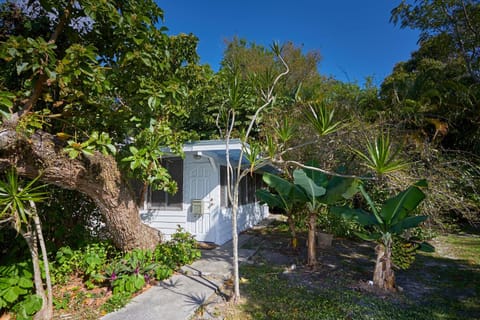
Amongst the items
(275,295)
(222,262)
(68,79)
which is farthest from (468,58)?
(68,79)

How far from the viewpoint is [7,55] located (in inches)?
116

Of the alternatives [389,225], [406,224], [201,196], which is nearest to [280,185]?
[389,225]

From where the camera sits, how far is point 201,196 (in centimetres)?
752

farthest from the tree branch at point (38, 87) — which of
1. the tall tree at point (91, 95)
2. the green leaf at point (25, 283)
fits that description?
the green leaf at point (25, 283)

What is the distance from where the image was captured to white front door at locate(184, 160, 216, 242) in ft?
24.6

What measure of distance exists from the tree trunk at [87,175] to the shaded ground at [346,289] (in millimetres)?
2113

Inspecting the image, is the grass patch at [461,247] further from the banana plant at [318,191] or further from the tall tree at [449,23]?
the tall tree at [449,23]

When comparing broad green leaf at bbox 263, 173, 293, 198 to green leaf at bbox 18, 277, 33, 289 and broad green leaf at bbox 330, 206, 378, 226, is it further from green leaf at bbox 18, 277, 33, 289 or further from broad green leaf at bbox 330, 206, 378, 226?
green leaf at bbox 18, 277, 33, 289

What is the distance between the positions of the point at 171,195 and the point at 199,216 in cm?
113

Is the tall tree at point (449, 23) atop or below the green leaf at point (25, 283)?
atop

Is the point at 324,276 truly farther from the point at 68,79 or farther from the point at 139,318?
the point at 68,79

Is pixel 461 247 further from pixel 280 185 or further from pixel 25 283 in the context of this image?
pixel 25 283

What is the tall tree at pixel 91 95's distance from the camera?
3.21 meters

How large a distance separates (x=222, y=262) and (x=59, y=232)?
3480mm
